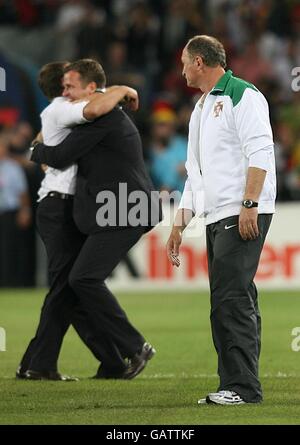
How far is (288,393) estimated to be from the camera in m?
8.62

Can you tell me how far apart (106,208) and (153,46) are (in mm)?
13688

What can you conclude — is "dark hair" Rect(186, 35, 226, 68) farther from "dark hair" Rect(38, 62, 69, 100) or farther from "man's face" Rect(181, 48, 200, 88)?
"dark hair" Rect(38, 62, 69, 100)

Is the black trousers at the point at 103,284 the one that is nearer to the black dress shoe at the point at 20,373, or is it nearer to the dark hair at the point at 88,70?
the black dress shoe at the point at 20,373

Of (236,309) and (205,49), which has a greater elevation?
(205,49)

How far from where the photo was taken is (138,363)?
973 centimetres

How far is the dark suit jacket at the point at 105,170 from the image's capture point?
31.4 ft

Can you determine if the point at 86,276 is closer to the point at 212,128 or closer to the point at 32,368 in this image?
the point at 32,368

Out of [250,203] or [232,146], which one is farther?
[232,146]

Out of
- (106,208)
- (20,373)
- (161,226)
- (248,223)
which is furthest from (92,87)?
(161,226)

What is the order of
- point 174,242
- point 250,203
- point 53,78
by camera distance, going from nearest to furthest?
point 250,203 → point 174,242 → point 53,78

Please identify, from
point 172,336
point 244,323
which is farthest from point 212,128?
point 172,336

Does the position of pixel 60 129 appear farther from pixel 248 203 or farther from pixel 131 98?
pixel 248 203

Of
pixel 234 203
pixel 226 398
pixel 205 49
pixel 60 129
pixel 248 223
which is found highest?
pixel 205 49

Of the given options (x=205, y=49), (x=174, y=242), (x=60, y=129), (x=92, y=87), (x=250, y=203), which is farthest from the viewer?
(x=60, y=129)
